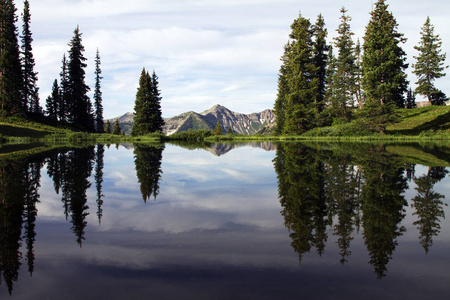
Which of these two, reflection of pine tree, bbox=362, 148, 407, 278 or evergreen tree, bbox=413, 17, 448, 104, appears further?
evergreen tree, bbox=413, 17, 448, 104

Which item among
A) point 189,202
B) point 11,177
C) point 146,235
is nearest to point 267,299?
point 146,235

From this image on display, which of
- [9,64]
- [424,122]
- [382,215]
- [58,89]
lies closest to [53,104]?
[58,89]

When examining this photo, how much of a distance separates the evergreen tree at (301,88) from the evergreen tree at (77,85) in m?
37.7

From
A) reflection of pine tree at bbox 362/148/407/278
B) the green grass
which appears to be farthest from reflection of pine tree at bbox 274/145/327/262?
the green grass

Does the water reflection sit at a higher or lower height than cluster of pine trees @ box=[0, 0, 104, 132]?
lower

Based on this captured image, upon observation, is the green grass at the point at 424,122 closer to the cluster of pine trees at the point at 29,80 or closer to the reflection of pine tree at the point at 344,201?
the reflection of pine tree at the point at 344,201

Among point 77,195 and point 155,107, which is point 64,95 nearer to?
point 155,107

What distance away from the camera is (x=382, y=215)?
582 centimetres

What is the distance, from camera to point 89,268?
384 centimetres

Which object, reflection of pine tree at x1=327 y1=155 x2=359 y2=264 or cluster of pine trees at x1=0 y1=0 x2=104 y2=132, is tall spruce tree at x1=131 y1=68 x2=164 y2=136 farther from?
reflection of pine tree at x1=327 y1=155 x2=359 y2=264

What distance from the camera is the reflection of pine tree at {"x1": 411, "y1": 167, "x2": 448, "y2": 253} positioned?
495 cm

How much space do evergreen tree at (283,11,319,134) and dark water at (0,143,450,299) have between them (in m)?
41.9

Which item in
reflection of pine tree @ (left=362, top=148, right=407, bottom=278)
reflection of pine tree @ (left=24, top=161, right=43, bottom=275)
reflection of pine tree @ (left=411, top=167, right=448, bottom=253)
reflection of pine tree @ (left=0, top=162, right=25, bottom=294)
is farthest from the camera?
reflection of pine tree @ (left=411, top=167, right=448, bottom=253)

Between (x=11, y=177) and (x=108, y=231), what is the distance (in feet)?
22.4
